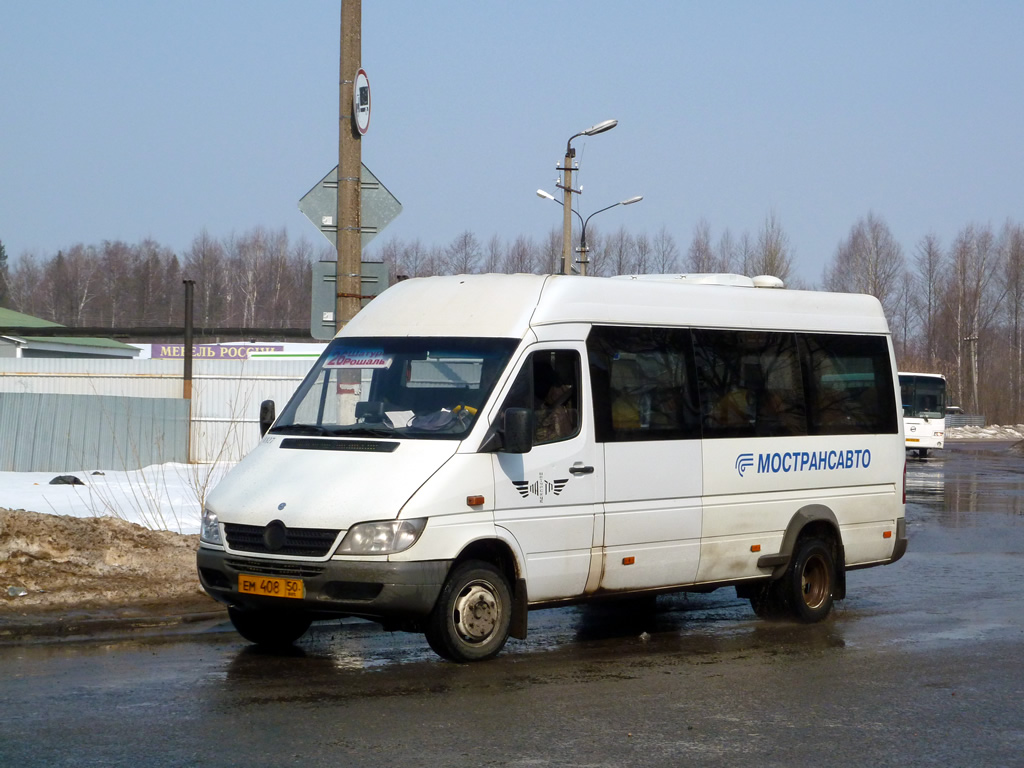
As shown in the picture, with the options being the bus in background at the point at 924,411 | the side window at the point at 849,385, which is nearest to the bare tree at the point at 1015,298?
the bus in background at the point at 924,411

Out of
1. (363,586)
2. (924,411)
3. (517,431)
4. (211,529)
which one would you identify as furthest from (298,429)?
(924,411)

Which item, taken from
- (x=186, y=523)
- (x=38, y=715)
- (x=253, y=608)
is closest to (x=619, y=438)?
(x=253, y=608)

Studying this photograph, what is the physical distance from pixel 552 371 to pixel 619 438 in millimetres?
718

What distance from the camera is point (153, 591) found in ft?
33.8

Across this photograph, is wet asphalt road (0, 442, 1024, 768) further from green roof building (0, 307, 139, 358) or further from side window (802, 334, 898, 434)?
green roof building (0, 307, 139, 358)

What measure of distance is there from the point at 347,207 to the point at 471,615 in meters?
4.69

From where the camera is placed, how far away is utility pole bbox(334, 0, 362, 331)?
1143 centimetres

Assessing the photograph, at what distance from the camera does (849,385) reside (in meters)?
11.1

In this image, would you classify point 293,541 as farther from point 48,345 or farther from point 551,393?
point 48,345

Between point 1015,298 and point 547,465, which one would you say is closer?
point 547,465

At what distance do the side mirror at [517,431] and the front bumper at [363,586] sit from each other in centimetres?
84

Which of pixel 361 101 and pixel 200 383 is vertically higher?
pixel 361 101

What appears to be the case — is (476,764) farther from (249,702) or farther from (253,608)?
(253,608)

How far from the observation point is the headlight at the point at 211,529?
814 cm
